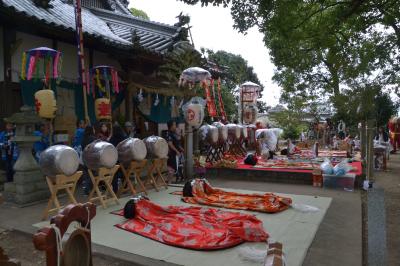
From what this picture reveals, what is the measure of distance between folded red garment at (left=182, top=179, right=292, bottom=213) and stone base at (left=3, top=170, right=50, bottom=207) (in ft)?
10.3

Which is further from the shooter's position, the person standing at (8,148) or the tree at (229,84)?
the tree at (229,84)

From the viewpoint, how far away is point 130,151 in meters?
7.64

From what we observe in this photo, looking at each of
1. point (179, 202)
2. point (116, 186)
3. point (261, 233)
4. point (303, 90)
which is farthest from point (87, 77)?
point (303, 90)

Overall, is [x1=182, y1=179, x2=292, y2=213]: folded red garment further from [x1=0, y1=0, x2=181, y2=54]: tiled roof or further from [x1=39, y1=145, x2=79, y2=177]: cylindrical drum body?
[x1=0, y1=0, x2=181, y2=54]: tiled roof

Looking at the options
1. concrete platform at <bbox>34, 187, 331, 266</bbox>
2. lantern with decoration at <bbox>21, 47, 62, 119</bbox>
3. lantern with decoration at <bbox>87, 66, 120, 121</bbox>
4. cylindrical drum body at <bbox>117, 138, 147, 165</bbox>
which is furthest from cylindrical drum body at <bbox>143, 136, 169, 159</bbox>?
lantern with decoration at <bbox>21, 47, 62, 119</bbox>

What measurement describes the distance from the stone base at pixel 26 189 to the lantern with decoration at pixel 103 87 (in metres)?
2.25

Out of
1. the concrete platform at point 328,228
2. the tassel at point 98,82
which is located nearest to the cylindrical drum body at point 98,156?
the concrete platform at point 328,228

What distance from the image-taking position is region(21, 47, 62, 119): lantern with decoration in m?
7.45

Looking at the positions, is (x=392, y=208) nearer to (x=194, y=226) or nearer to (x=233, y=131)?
(x=194, y=226)

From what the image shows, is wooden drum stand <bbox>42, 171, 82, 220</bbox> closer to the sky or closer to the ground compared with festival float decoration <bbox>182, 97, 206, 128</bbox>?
closer to the ground

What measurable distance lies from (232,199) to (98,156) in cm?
295

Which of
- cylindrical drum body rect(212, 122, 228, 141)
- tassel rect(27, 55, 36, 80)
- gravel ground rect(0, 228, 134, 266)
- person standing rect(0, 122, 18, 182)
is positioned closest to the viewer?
gravel ground rect(0, 228, 134, 266)

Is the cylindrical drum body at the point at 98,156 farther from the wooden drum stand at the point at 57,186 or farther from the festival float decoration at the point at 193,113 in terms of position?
the festival float decoration at the point at 193,113

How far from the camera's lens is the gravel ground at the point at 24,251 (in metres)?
4.49
